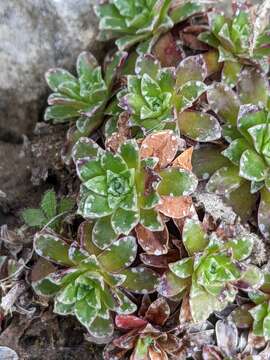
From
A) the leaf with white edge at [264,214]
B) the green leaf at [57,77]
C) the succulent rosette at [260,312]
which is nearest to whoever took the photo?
the succulent rosette at [260,312]

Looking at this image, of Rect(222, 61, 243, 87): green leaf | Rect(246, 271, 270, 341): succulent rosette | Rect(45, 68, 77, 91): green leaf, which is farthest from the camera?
Rect(45, 68, 77, 91): green leaf

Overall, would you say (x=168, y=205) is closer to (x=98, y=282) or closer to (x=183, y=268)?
(x=183, y=268)

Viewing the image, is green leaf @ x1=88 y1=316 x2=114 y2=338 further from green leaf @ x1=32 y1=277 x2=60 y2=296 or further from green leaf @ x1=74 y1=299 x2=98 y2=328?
green leaf @ x1=32 y1=277 x2=60 y2=296

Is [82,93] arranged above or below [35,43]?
below

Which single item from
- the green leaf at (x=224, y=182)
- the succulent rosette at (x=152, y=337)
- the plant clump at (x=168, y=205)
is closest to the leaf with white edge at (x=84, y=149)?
the plant clump at (x=168, y=205)

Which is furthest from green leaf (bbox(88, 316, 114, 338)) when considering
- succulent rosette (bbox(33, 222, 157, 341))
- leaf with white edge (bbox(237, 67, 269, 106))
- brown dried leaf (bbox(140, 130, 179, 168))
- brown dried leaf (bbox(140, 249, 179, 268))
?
leaf with white edge (bbox(237, 67, 269, 106))

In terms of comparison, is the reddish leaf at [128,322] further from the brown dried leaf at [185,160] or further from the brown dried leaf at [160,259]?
the brown dried leaf at [185,160]

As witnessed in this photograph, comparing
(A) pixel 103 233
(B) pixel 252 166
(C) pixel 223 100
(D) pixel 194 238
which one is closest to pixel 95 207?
(A) pixel 103 233
